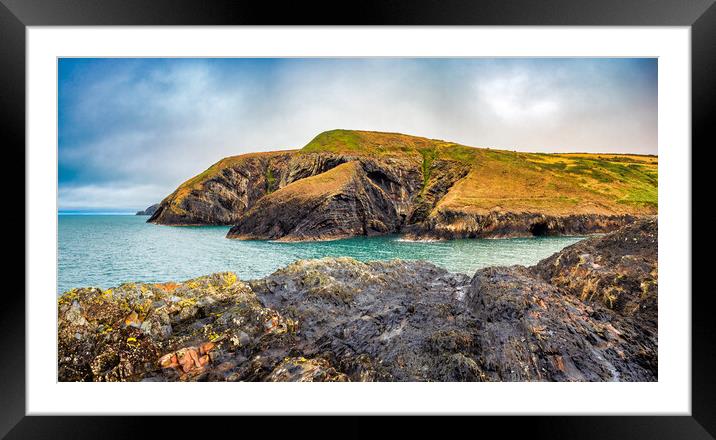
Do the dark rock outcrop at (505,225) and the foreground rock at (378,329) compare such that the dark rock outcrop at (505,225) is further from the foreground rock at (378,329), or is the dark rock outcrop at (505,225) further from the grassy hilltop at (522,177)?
the foreground rock at (378,329)

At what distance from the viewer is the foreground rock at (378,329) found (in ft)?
13.3

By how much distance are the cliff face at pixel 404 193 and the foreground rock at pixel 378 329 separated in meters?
9.07

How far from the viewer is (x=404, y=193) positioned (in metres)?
27.7

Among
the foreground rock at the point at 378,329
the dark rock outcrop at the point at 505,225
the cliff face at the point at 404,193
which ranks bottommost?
the foreground rock at the point at 378,329

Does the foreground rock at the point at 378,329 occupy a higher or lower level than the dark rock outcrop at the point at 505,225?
lower

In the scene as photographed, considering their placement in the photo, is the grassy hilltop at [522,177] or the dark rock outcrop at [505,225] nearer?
the grassy hilltop at [522,177]

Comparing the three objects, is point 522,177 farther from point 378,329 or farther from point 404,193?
point 378,329

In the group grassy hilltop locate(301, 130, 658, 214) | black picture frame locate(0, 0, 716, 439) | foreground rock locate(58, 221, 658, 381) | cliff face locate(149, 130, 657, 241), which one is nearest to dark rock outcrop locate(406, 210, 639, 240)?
cliff face locate(149, 130, 657, 241)
